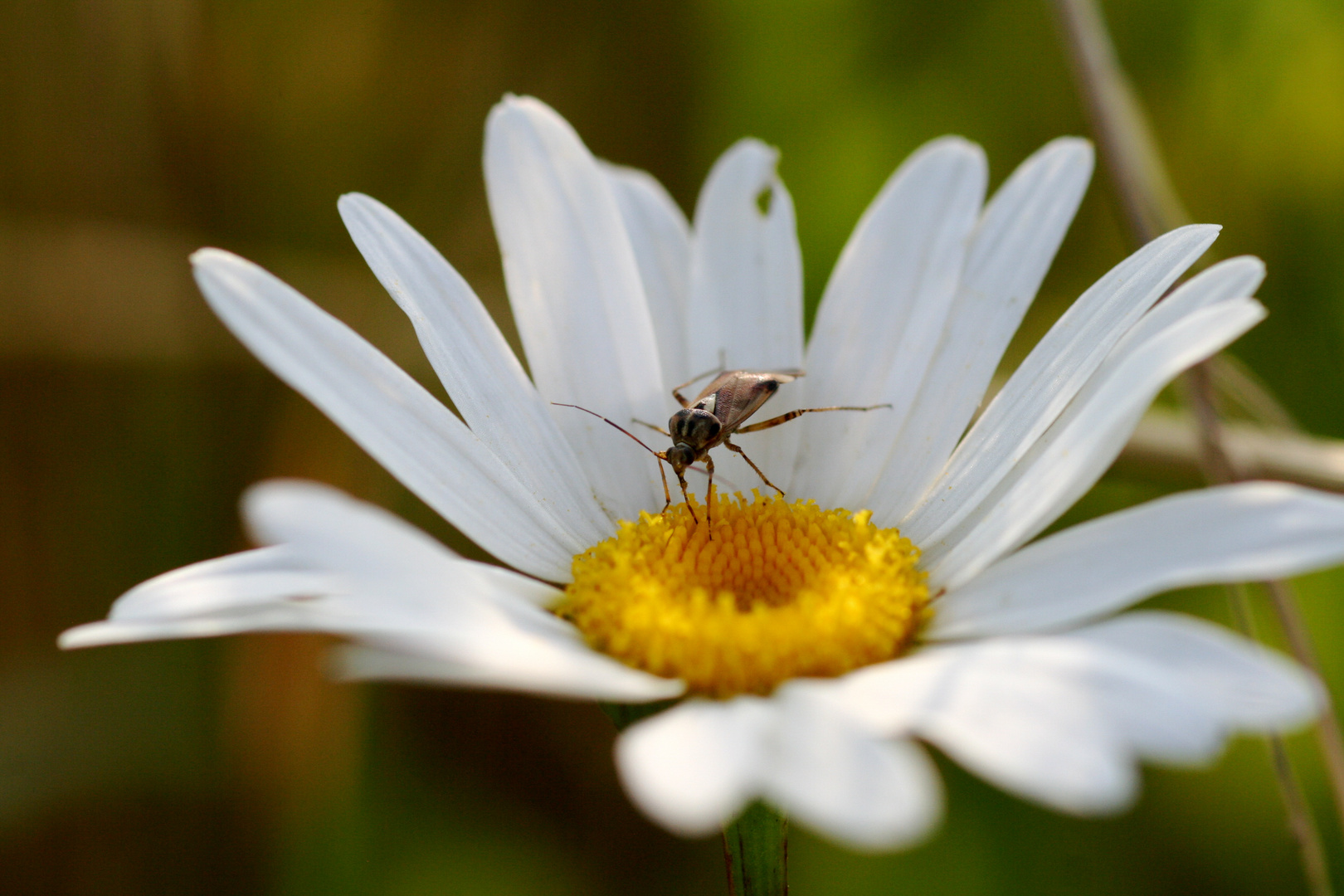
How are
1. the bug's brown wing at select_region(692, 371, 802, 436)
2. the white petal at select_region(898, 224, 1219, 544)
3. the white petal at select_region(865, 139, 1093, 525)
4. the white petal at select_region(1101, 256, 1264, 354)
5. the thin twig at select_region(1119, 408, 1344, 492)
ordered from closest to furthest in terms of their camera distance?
the white petal at select_region(1101, 256, 1264, 354)
the white petal at select_region(898, 224, 1219, 544)
the thin twig at select_region(1119, 408, 1344, 492)
the white petal at select_region(865, 139, 1093, 525)
the bug's brown wing at select_region(692, 371, 802, 436)

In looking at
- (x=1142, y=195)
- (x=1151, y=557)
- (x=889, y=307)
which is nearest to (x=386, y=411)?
(x=889, y=307)

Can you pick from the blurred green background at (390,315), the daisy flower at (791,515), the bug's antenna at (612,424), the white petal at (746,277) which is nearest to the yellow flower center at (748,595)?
the daisy flower at (791,515)

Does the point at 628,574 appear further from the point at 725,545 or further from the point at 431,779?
the point at 431,779

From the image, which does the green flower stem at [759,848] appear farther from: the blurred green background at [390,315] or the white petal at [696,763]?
the blurred green background at [390,315]

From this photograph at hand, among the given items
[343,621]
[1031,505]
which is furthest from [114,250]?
[1031,505]

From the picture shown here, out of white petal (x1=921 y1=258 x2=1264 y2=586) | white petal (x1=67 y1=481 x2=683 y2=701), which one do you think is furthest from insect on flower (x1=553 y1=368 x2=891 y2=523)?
white petal (x1=67 y1=481 x2=683 y2=701)

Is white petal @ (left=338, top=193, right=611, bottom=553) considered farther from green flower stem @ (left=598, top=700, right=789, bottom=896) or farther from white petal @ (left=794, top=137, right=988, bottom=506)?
green flower stem @ (left=598, top=700, right=789, bottom=896)
